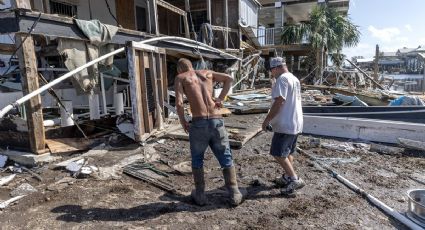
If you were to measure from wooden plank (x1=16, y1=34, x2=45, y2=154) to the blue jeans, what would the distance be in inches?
130

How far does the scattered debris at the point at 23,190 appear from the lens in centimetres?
438

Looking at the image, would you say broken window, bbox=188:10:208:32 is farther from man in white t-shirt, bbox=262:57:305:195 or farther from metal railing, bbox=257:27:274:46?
man in white t-shirt, bbox=262:57:305:195

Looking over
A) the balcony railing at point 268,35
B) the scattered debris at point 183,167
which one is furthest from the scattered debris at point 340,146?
the balcony railing at point 268,35

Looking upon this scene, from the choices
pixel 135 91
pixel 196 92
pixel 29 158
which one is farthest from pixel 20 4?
pixel 196 92

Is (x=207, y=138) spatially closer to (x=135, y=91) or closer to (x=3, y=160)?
(x=135, y=91)

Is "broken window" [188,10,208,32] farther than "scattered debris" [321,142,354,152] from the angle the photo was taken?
Yes

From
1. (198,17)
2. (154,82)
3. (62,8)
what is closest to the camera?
(154,82)

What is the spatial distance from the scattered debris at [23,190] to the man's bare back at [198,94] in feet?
8.94

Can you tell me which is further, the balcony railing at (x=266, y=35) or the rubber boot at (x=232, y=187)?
the balcony railing at (x=266, y=35)

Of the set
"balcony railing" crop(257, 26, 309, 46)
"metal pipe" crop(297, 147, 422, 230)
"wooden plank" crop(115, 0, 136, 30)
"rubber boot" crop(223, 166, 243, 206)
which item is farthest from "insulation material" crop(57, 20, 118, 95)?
"balcony railing" crop(257, 26, 309, 46)

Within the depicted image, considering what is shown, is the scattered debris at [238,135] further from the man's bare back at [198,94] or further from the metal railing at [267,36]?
the metal railing at [267,36]

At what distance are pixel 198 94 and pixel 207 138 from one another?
1.80 ft

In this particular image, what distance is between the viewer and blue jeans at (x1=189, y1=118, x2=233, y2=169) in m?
3.75

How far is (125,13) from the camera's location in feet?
41.1
